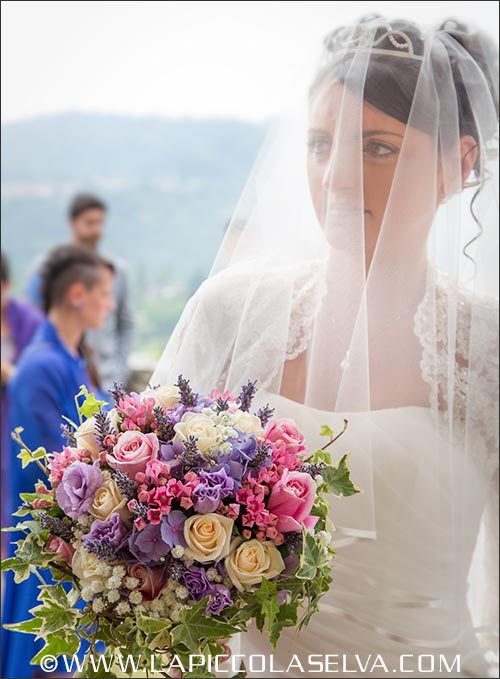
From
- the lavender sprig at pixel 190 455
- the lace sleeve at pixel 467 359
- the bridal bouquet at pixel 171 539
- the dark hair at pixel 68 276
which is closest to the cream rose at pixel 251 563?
the bridal bouquet at pixel 171 539

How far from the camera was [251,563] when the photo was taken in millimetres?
979

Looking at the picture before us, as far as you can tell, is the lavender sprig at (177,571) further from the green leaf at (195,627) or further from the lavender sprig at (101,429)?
the lavender sprig at (101,429)

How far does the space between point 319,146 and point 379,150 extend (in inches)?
4.2

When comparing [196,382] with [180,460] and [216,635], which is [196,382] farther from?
[216,635]

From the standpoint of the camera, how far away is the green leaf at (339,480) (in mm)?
1073

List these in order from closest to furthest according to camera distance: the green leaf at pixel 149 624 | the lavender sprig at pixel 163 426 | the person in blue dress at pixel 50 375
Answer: the green leaf at pixel 149 624 < the lavender sprig at pixel 163 426 < the person in blue dress at pixel 50 375

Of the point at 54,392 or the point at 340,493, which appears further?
the point at 54,392

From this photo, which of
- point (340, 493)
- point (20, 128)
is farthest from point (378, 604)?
point (20, 128)

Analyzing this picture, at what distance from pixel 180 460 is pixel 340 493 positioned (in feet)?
0.72

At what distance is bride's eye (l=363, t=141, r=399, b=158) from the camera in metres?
1.44

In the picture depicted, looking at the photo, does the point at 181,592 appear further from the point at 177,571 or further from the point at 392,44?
the point at 392,44

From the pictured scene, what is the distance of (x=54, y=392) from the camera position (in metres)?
2.75

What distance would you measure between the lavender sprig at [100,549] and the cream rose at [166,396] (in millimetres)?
208

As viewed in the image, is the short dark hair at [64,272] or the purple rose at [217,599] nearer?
the purple rose at [217,599]
